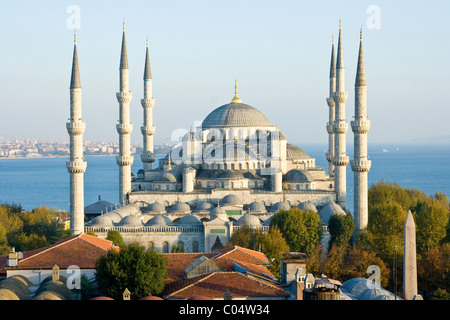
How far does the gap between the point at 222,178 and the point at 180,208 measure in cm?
286

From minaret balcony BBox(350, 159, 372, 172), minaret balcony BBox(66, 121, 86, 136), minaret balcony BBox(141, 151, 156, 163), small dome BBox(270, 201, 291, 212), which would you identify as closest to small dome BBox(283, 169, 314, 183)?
small dome BBox(270, 201, 291, 212)

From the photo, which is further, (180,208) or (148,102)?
(148,102)

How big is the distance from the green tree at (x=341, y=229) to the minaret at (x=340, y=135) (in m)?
4.28

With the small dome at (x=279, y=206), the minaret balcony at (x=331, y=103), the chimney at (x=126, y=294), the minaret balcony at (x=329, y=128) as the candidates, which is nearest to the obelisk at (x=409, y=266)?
the chimney at (x=126, y=294)

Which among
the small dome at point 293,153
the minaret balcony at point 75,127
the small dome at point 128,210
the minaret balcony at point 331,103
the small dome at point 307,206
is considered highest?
the minaret balcony at point 331,103

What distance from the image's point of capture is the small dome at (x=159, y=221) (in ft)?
A: 103

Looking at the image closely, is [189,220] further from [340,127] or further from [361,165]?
[340,127]

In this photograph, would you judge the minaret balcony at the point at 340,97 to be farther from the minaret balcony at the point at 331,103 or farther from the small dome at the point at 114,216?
the small dome at the point at 114,216

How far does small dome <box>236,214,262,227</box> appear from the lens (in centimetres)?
3117

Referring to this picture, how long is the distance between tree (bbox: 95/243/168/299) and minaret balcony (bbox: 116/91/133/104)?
1646 centimetres

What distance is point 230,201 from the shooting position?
34.2 metres

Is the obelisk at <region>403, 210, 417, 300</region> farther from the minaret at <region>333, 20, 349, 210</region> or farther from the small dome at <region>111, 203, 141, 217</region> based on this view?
the small dome at <region>111, 203, 141, 217</region>

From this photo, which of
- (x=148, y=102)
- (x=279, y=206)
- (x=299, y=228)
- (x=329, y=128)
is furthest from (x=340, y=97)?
(x=148, y=102)
